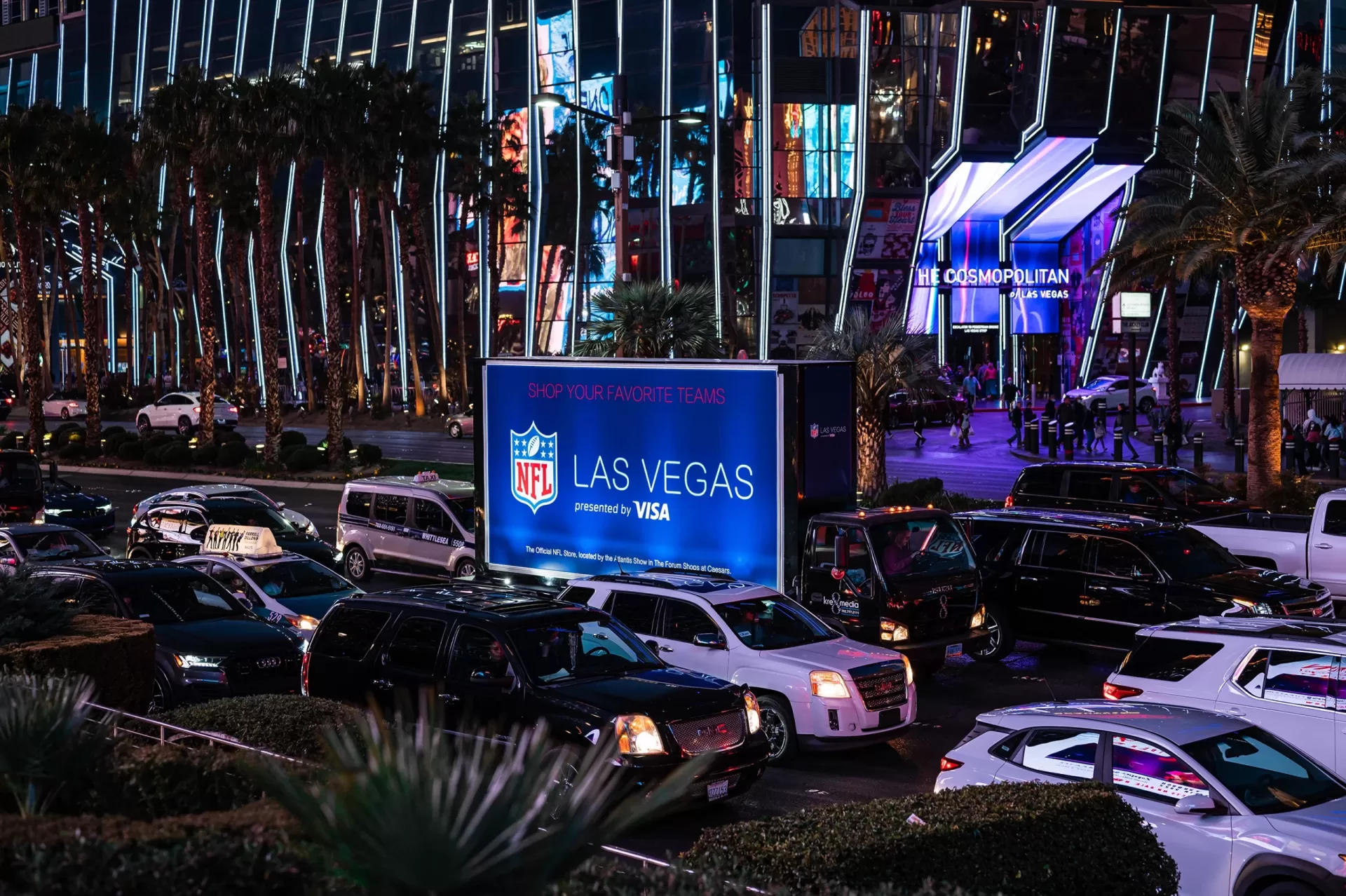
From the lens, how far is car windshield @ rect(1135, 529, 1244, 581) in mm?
17172

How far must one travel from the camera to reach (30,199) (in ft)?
161

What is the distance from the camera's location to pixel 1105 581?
57.6ft

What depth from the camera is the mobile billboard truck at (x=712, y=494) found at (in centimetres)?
1666

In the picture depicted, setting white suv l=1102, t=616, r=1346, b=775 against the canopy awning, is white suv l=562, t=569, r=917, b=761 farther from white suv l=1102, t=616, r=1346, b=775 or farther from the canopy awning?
the canopy awning

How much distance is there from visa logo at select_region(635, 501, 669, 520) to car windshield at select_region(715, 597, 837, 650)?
4221 mm

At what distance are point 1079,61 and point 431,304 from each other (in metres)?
32.8

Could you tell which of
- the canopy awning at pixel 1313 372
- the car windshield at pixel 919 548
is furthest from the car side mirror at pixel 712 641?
the canopy awning at pixel 1313 372

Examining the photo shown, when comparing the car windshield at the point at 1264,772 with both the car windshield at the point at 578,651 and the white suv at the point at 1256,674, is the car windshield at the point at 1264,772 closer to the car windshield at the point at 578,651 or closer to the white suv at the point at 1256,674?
the white suv at the point at 1256,674

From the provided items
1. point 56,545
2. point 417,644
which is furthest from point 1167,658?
point 56,545

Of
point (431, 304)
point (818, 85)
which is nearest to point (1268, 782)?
point (818, 85)

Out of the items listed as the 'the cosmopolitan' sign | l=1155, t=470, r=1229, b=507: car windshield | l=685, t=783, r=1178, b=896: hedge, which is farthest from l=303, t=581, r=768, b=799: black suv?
the 'the cosmopolitan' sign

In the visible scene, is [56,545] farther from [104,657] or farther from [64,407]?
[64,407]

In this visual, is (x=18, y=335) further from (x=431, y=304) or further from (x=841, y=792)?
(x=841, y=792)

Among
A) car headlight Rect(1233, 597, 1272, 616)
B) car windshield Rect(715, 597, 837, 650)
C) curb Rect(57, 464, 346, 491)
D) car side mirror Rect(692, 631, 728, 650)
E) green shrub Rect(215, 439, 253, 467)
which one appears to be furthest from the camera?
green shrub Rect(215, 439, 253, 467)
